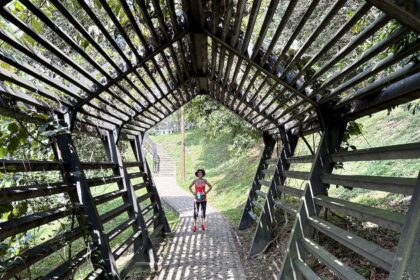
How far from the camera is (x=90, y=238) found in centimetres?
354

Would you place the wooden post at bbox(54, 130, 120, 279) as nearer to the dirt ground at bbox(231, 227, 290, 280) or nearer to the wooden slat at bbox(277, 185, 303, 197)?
the dirt ground at bbox(231, 227, 290, 280)

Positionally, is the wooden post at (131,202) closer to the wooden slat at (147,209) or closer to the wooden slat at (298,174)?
the wooden slat at (147,209)

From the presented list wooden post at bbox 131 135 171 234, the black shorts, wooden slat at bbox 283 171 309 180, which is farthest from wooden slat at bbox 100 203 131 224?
the black shorts

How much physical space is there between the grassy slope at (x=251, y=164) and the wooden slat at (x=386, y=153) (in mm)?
1299

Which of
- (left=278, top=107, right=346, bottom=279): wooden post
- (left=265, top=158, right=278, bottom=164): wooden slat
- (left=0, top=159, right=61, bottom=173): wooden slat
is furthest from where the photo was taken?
(left=265, top=158, right=278, bottom=164): wooden slat

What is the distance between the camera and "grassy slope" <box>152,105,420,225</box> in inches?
239

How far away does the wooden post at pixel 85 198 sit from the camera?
3297mm

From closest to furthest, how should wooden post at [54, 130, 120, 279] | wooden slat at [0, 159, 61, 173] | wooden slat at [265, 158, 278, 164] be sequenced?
wooden slat at [0, 159, 61, 173], wooden post at [54, 130, 120, 279], wooden slat at [265, 158, 278, 164]

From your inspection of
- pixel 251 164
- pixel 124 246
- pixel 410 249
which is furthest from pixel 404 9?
pixel 251 164

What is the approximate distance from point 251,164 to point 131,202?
10331 millimetres

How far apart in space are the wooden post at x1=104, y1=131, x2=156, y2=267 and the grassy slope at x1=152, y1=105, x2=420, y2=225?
349 cm

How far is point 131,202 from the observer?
5.58 meters

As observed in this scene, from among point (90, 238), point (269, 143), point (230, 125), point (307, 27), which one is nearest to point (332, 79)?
point (90, 238)

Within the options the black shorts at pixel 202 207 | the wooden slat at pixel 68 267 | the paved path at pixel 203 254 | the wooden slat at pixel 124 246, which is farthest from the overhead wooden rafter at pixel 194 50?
the black shorts at pixel 202 207
